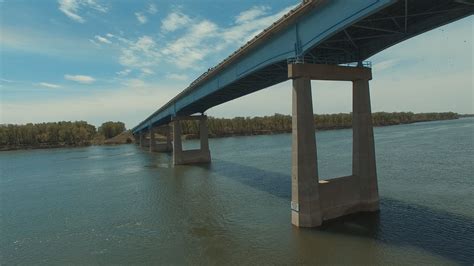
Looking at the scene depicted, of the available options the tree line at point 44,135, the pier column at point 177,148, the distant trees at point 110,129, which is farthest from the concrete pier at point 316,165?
the distant trees at point 110,129

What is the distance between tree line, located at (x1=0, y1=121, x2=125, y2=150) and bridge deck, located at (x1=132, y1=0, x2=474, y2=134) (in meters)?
142

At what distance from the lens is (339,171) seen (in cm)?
4138

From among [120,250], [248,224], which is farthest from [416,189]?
[120,250]

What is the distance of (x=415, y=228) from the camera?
1980 cm

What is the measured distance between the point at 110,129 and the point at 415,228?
187m

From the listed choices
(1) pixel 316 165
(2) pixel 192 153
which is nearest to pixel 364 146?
(1) pixel 316 165

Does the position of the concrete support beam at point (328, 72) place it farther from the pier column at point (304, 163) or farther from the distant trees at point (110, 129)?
the distant trees at point (110, 129)

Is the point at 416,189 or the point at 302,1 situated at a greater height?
the point at 302,1

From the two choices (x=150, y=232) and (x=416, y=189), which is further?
(x=416, y=189)

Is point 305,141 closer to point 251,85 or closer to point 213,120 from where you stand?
point 251,85

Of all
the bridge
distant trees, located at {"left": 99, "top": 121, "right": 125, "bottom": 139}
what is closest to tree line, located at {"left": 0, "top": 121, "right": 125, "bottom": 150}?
distant trees, located at {"left": 99, "top": 121, "right": 125, "bottom": 139}

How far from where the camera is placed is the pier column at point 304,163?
21.2 meters

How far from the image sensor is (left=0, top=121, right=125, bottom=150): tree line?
14562 cm

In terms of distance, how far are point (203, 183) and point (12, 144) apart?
140 metres
